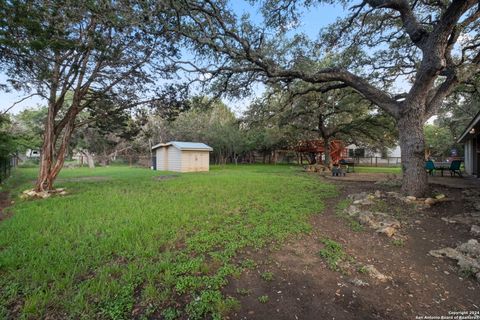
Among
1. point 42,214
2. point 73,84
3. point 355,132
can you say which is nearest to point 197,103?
point 73,84

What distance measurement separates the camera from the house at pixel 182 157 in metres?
18.1

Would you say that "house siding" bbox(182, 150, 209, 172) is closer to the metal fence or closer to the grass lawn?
the grass lawn

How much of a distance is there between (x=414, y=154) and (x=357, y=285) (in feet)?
16.4

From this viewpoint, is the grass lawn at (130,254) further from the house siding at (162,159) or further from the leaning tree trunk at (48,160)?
the house siding at (162,159)

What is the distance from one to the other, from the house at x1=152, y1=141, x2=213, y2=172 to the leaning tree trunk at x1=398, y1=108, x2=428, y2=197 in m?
14.7

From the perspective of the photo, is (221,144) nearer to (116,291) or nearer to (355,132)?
(355,132)

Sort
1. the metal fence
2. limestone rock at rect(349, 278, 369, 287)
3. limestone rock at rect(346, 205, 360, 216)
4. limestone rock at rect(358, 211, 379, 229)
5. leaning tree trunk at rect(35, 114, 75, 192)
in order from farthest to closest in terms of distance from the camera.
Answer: the metal fence < leaning tree trunk at rect(35, 114, 75, 192) < limestone rock at rect(346, 205, 360, 216) < limestone rock at rect(358, 211, 379, 229) < limestone rock at rect(349, 278, 369, 287)

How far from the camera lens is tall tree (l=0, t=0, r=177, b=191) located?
14.6ft

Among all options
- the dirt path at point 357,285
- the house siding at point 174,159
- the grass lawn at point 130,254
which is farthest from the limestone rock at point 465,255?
the house siding at point 174,159

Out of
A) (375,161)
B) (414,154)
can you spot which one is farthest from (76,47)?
(375,161)

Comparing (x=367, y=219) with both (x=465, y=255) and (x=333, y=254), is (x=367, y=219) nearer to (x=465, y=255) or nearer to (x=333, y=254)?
(x=465, y=255)

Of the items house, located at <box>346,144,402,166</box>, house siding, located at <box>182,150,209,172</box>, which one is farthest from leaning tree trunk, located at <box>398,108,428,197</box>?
house, located at <box>346,144,402,166</box>

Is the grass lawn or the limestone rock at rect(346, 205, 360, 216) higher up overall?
the limestone rock at rect(346, 205, 360, 216)

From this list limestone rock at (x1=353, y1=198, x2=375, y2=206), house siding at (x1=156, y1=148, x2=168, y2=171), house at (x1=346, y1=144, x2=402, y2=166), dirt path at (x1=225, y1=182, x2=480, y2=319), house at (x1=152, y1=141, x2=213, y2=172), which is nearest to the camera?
dirt path at (x1=225, y1=182, x2=480, y2=319)
